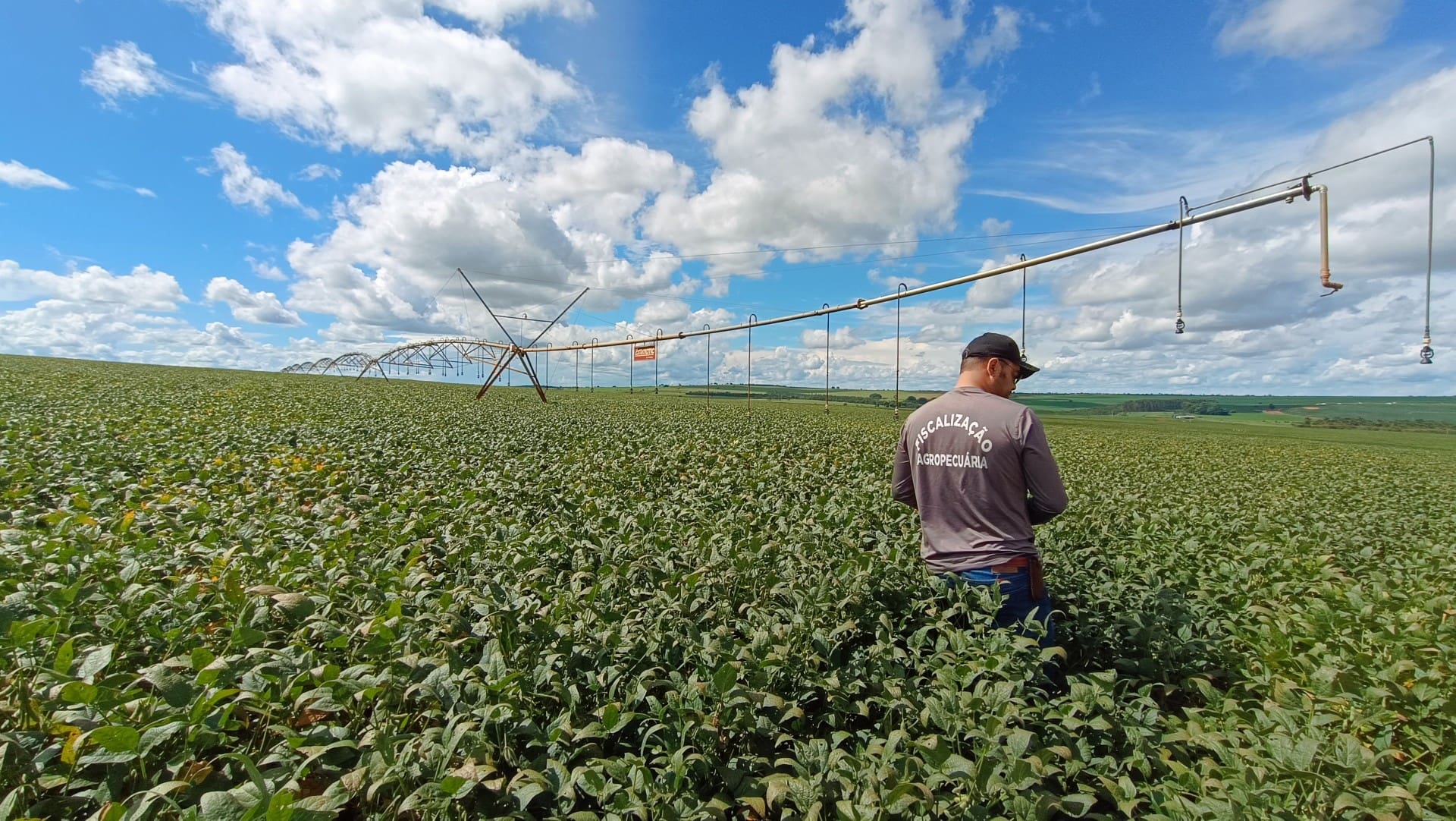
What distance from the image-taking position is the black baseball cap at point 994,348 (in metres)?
4.45

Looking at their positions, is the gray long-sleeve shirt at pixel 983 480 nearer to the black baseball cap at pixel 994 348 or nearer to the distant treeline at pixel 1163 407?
the black baseball cap at pixel 994 348

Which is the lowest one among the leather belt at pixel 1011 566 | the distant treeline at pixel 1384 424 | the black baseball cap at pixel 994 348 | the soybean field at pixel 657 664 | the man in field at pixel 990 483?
the distant treeline at pixel 1384 424

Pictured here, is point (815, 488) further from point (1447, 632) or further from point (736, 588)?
point (1447, 632)

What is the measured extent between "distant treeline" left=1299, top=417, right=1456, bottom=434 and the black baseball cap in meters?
98.1

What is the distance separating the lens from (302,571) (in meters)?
4.14

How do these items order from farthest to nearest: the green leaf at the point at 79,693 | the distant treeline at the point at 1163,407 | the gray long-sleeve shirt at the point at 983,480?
the distant treeline at the point at 1163,407 → the gray long-sleeve shirt at the point at 983,480 → the green leaf at the point at 79,693

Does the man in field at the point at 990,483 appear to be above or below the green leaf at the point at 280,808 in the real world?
above

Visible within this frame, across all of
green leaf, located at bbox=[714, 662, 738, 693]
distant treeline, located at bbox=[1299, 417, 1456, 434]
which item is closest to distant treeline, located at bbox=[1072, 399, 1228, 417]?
distant treeline, located at bbox=[1299, 417, 1456, 434]

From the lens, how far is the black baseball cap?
4.45 meters

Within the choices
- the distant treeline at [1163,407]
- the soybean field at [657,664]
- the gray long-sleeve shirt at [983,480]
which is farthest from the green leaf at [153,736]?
the distant treeline at [1163,407]

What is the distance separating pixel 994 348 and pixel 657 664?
317 cm

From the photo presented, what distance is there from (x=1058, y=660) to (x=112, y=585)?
6.34 meters

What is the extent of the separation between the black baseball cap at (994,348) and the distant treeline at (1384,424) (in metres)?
98.1

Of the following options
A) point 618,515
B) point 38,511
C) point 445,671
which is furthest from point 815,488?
point 38,511
